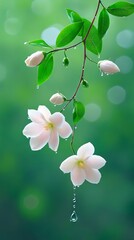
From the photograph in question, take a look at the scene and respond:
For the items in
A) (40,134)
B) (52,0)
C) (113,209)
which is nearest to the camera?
(40,134)

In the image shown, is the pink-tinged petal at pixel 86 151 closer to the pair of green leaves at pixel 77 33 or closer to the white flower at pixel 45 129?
the white flower at pixel 45 129

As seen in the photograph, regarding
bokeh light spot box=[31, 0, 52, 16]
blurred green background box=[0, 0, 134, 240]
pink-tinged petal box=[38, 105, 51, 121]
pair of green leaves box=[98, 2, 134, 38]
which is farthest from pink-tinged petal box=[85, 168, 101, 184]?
bokeh light spot box=[31, 0, 52, 16]

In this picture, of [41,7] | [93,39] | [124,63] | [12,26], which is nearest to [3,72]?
[12,26]

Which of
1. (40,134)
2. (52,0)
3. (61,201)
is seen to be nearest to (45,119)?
(40,134)

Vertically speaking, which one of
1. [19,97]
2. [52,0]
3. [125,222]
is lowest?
[125,222]

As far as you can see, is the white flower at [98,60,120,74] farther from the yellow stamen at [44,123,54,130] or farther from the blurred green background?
the blurred green background

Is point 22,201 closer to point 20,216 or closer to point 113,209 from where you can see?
point 20,216

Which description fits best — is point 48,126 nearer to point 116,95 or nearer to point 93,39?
point 93,39
